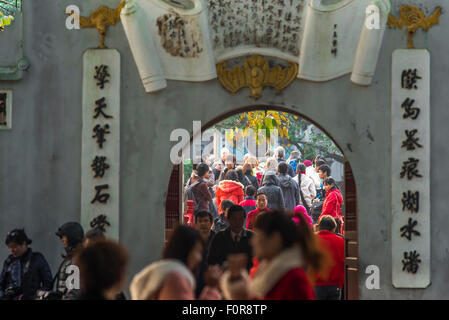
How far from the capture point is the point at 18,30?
9.38 m

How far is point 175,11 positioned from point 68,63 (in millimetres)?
1370

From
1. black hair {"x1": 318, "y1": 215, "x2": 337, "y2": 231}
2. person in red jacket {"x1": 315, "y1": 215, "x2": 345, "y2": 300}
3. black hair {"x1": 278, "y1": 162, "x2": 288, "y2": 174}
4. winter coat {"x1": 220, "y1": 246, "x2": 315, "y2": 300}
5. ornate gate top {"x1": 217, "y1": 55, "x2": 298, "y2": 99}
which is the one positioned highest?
ornate gate top {"x1": 217, "y1": 55, "x2": 298, "y2": 99}

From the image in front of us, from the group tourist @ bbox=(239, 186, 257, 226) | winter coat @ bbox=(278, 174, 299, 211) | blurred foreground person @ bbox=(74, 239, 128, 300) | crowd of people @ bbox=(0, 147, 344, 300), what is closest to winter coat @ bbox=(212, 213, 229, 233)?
crowd of people @ bbox=(0, 147, 344, 300)

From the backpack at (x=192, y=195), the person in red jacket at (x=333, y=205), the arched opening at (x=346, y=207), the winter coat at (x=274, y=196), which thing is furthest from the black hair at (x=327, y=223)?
the backpack at (x=192, y=195)

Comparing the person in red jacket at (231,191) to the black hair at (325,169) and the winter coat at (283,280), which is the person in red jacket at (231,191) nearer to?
the black hair at (325,169)

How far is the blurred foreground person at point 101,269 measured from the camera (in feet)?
14.6

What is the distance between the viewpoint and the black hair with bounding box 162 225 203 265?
5105 mm

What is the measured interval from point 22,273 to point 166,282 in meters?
3.49

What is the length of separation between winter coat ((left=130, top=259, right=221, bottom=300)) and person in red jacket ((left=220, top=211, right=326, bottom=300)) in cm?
32

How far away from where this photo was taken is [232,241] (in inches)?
313

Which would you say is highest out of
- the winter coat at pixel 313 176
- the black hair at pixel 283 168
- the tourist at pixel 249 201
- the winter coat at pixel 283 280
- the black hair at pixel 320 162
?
the black hair at pixel 320 162

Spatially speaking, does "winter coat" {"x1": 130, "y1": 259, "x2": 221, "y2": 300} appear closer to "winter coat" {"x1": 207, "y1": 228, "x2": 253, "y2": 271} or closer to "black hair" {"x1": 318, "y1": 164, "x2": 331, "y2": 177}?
"winter coat" {"x1": 207, "y1": 228, "x2": 253, "y2": 271}

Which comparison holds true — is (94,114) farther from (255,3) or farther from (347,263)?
(347,263)

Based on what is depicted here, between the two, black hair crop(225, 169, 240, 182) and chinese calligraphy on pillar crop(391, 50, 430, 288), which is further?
black hair crop(225, 169, 240, 182)
